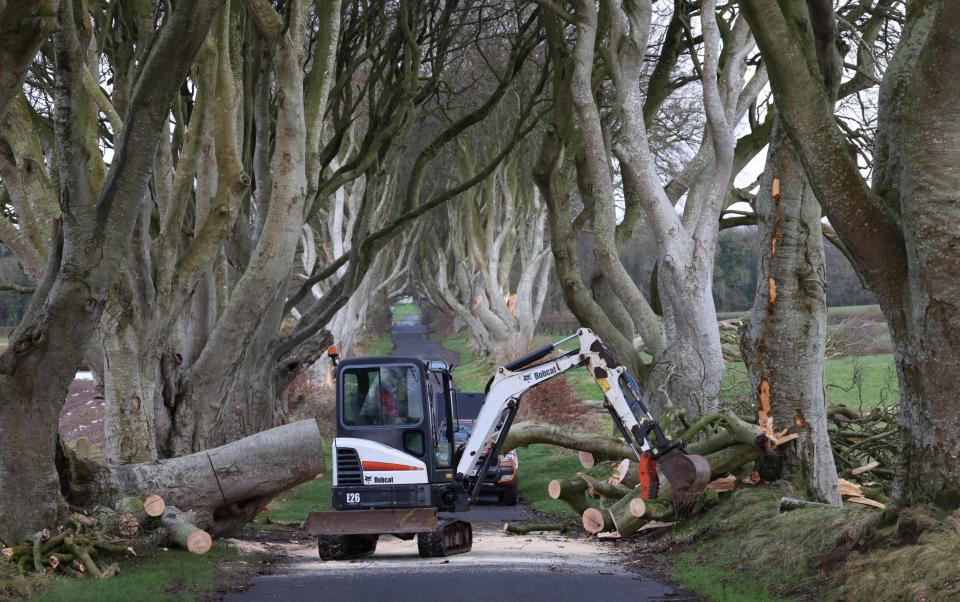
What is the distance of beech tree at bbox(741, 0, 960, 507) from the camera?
26.0 feet

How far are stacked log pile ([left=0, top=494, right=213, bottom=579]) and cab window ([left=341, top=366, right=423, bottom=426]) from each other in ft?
8.83

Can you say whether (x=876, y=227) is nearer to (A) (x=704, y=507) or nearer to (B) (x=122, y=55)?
(A) (x=704, y=507)

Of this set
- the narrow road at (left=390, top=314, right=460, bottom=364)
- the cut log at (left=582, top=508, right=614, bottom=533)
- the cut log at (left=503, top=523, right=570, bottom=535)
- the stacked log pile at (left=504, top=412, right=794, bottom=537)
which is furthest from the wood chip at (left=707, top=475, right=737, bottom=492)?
the narrow road at (left=390, top=314, right=460, bottom=364)

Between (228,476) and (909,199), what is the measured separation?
27.3 feet

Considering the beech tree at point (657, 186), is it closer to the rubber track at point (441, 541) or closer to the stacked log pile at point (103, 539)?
the rubber track at point (441, 541)

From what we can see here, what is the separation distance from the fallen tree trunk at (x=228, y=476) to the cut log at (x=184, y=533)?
0.23 meters

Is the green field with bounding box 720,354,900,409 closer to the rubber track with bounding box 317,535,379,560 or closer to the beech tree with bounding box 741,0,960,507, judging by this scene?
the rubber track with bounding box 317,535,379,560

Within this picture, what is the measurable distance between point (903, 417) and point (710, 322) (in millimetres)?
7599

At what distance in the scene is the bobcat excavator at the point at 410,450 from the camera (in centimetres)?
1336

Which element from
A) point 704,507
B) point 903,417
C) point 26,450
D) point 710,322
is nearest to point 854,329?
point 710,322

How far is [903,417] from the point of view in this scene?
8.45 meters

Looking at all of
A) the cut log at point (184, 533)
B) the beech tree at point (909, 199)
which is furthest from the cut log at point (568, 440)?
A: the beech tree at point (909, 199)

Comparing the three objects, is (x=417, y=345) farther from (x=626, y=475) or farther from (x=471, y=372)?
(x=626, y=475)

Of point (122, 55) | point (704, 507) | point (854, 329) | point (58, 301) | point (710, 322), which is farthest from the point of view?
point (854, 329)
